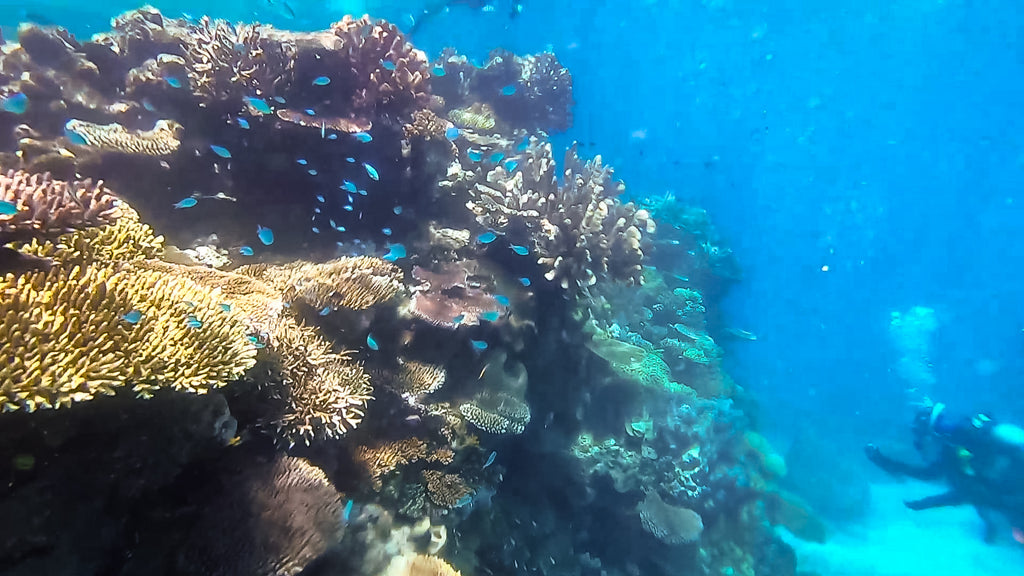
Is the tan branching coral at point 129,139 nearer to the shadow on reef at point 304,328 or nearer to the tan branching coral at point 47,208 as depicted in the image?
the shadow on reef at point 304,328

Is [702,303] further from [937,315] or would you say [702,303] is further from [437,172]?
[937,315]

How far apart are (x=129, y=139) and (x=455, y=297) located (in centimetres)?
361

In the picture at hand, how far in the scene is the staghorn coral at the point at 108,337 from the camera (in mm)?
2074

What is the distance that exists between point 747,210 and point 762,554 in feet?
283

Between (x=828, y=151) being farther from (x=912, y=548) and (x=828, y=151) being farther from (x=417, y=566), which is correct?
(x=417, y=566)

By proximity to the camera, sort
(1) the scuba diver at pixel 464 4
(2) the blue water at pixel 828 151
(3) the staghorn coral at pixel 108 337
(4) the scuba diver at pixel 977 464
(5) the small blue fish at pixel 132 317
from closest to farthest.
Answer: (3) the staghorn coral at pixel 108 337 < (5) the small blue fish at pixel 132 317 < (4) the scuba diver at pixel 977 464 < (1) the scuba diver at pixel 464 4 < (2) the blue water at pixel 828 151

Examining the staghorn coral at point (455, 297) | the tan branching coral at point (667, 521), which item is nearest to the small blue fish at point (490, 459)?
the staghorn coral at point (455, 297)

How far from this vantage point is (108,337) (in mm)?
2395

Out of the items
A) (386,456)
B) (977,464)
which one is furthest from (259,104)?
(977,464)

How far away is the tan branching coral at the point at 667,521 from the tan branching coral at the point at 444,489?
3.85 metres

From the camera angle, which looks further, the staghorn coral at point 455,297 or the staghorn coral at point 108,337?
the staghorn coral at point 455,297

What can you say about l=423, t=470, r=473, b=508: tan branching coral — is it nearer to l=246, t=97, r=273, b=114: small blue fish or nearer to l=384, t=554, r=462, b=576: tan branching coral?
l=384, t=554, r=462, b=576: tan branching coral

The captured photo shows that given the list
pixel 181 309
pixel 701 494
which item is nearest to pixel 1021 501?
pixel 701 494

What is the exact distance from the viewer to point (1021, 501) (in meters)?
10.7
